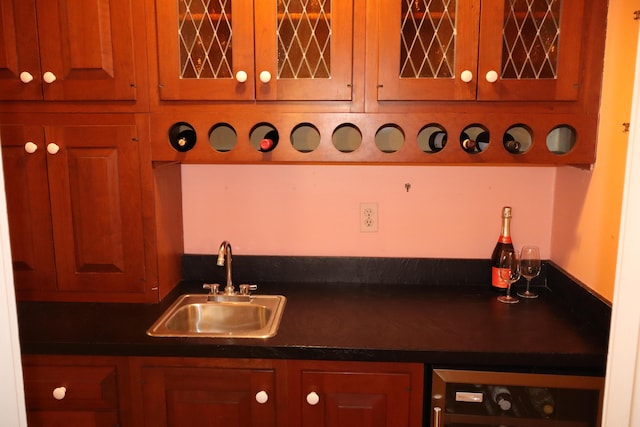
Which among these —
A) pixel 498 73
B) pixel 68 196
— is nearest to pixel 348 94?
pixel 498 73

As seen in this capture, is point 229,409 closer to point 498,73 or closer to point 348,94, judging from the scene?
point 348,94

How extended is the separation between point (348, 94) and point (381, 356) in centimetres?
82

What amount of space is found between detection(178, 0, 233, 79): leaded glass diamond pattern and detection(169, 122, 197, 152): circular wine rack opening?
19cm

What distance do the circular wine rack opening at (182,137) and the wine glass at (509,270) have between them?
4.03 ft

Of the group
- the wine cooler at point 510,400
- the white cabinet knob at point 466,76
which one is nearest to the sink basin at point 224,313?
the wine cooler at point 510,400

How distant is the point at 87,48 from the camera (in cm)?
152

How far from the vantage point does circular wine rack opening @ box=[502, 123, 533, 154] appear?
152 centimetres

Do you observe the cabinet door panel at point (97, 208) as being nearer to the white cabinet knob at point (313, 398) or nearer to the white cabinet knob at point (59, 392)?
the white cabinet knob at point (59, 392)

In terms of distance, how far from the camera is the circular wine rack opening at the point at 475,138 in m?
1.53

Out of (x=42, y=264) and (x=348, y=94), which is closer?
(x=348, y=94)

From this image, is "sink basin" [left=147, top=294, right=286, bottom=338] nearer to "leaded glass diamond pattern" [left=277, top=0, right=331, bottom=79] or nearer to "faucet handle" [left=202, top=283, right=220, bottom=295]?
"faucet handle" [left=202, top=283, right=220, bottom=295]

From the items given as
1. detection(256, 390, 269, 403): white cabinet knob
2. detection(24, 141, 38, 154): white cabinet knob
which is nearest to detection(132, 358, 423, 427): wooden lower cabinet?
detection(256, 390, 269, 403): white cabinet knob

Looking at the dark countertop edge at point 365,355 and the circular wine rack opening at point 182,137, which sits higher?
the circular wine rack opening at point 182,137

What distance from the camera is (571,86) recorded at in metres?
1.47
